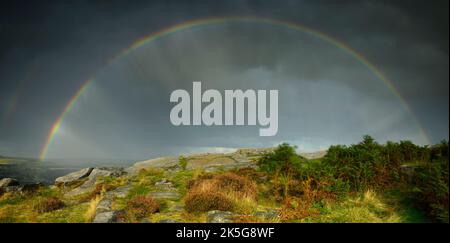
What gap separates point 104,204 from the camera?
15.1 meters

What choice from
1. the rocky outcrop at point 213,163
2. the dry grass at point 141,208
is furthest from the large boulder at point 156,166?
the dry grass at point 141,208

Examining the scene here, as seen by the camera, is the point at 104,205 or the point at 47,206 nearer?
the point at 104,205

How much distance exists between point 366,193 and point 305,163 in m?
3.92

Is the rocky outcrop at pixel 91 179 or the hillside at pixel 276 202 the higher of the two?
the hillside at pixel 276 202

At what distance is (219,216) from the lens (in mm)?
11969

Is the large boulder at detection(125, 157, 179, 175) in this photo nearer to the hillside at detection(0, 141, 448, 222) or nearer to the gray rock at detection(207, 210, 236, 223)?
the hillside at detection(0, 141, 448, 222)

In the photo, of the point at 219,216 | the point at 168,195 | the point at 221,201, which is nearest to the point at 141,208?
the point at 221,201

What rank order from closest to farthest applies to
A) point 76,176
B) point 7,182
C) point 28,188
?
point 28,188 → point 7,182 → point 76,176

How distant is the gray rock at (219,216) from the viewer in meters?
11.4

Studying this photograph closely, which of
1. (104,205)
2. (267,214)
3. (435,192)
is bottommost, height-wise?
(104,205)

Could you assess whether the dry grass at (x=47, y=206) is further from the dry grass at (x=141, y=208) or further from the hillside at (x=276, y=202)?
the dry grass at (x=141, y=208)

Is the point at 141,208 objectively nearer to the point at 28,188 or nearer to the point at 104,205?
the point at 104,205

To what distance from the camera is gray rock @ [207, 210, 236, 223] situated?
1144 centimetres

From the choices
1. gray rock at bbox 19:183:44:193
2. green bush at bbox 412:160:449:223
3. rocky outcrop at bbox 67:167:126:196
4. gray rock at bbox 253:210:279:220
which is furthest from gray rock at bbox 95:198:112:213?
gray rock at bbox 19:183:44:193
